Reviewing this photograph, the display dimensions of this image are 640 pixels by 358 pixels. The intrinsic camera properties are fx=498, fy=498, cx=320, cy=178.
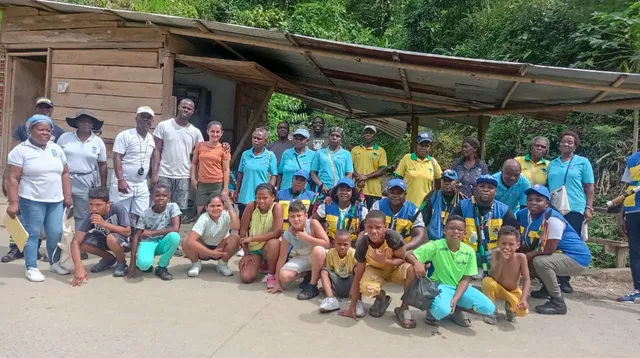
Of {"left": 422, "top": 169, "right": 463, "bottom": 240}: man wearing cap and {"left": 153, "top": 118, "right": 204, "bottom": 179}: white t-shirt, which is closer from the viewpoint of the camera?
{"left": 422, "top": 169, "right": 463, "bottom": 240}: man wearing cap

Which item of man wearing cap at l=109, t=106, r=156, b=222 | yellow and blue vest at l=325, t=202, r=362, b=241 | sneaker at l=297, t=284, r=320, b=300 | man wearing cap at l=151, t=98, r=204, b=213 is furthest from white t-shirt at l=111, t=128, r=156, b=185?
sneaker at l=297, t=284, r=320, b=300

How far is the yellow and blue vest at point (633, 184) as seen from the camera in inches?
189

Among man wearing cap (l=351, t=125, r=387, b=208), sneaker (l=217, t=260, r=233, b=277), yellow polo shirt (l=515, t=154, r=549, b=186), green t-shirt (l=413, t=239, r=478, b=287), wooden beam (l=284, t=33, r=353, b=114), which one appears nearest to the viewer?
green t-shirt (l=413, t=239, r=478, b=287)

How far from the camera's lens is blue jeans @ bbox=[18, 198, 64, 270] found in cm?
468

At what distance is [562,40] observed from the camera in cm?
1304

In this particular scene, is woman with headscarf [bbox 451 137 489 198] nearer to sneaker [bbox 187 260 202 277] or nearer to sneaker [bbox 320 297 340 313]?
sneaker [bbox 320 297 340 313]

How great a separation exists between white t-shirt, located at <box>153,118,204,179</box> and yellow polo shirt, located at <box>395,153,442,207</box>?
2.40m

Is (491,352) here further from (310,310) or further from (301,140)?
(301,140)

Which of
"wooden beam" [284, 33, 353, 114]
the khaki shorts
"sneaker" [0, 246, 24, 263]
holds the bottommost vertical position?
"sneaker" [0, 246, 24, 263]

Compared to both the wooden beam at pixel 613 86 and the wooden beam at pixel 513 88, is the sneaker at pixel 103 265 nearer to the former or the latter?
the wooden beam at pixel 513 88

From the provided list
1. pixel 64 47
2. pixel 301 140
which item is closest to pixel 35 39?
pixel 64 47

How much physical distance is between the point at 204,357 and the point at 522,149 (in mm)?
→ 11555

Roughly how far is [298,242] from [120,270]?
5.92ft

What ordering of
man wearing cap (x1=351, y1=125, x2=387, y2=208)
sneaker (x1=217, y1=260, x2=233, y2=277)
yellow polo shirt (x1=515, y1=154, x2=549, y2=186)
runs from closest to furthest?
sneaker (x1=217, y1=260, x2=233, y2=277) < yellow polo shirt (x1=515, y1=154, x2=549, y2=186) < man wearing cap (x1=351, y1=125, x2=387, y2=208)
